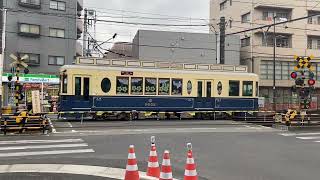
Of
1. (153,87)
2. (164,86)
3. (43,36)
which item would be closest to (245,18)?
(43,36)

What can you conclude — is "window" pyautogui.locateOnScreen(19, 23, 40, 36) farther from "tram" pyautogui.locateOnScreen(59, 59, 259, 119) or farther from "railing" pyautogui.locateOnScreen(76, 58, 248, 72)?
"railing" pyautogui.locateOnScreen(76, 58, 248, 72)

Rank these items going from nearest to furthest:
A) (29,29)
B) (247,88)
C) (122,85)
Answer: (122,85) < (247,88) < (29,29)

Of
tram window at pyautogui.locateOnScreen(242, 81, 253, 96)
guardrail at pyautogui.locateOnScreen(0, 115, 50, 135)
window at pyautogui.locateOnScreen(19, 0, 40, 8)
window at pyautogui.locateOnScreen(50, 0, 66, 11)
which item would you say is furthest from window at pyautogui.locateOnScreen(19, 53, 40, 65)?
guardrail at pyautogui.locateOnScreen(0, 115, 50, 135)

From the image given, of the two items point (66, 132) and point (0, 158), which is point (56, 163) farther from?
point (66, 132)

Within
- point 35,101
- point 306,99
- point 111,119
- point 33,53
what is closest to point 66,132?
point 35,101

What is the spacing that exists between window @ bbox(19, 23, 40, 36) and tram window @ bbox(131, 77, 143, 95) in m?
22.6

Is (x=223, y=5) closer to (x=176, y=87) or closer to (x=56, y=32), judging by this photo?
(x=56, y=32)

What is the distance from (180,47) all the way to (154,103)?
71.6ft

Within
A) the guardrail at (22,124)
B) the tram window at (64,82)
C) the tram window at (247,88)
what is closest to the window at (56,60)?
the tram window at (64,82)

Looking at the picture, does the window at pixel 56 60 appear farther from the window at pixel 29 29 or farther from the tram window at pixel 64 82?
the tram window at pixel 64 82

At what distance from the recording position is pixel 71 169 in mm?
9469

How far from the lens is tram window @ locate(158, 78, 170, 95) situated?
996 inches

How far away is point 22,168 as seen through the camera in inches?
377

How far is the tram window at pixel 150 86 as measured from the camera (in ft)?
81.8
